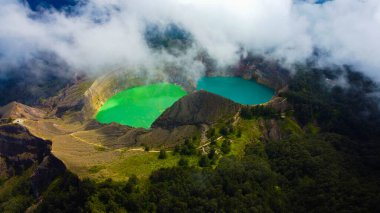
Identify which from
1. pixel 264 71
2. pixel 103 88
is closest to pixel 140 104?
pixel 103 88

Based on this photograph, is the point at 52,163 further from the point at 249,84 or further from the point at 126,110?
the point at 249,84

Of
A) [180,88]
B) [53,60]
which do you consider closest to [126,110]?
[180,88]

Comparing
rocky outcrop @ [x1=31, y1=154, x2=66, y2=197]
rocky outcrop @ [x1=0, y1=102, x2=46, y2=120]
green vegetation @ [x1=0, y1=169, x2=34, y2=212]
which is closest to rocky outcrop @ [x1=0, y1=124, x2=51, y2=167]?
green vegetation @ [x1=0, y1=169, x2=34, y2=212]

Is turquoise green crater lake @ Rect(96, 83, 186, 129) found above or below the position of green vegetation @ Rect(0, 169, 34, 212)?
above

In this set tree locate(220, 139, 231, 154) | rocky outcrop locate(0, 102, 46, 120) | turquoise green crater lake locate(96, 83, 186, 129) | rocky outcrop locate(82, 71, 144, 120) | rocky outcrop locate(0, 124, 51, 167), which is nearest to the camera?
tree locate(220, 139, 231, 154)

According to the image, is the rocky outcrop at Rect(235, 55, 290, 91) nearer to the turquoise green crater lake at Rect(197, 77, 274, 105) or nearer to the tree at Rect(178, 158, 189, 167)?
the turquoise green crater lake at Rect(197, 77, 274, 105)
